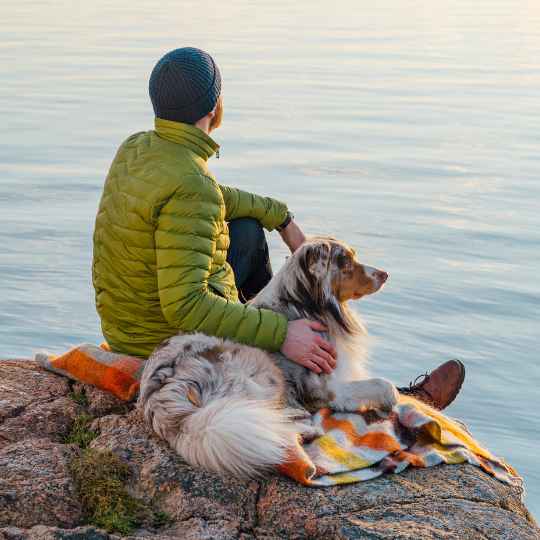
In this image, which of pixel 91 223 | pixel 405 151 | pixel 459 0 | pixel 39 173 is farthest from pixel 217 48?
pixel 459 0

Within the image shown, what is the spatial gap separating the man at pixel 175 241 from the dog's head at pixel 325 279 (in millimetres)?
121

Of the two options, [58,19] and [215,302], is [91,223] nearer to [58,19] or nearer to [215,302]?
[215,302]

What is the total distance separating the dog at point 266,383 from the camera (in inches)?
168

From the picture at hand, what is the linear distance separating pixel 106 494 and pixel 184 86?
1.76m

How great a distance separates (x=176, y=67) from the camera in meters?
4.76

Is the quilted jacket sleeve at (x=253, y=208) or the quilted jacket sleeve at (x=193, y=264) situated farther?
the quilted jacket sleeve at (x=253, y=208)

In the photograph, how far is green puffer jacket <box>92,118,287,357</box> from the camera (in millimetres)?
4594

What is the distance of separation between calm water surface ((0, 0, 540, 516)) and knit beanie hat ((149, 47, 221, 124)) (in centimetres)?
349

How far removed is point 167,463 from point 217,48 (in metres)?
21.1

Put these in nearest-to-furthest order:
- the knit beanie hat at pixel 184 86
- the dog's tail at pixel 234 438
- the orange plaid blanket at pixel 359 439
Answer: the dog's tail at pixel 234 438
the orange plaid blanket at pixel 359 439
the knit beanie hat at pixel 184 86

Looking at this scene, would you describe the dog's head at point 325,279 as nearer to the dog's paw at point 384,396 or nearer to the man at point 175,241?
the man at point 175,241

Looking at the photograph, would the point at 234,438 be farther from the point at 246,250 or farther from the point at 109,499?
the point at 246,250

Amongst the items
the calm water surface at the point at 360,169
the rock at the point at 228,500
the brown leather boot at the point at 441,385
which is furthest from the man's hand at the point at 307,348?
the calm water surface at the point at 360,169

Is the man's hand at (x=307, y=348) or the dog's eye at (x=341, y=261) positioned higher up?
the dog's eye at (x=341, y=261)
